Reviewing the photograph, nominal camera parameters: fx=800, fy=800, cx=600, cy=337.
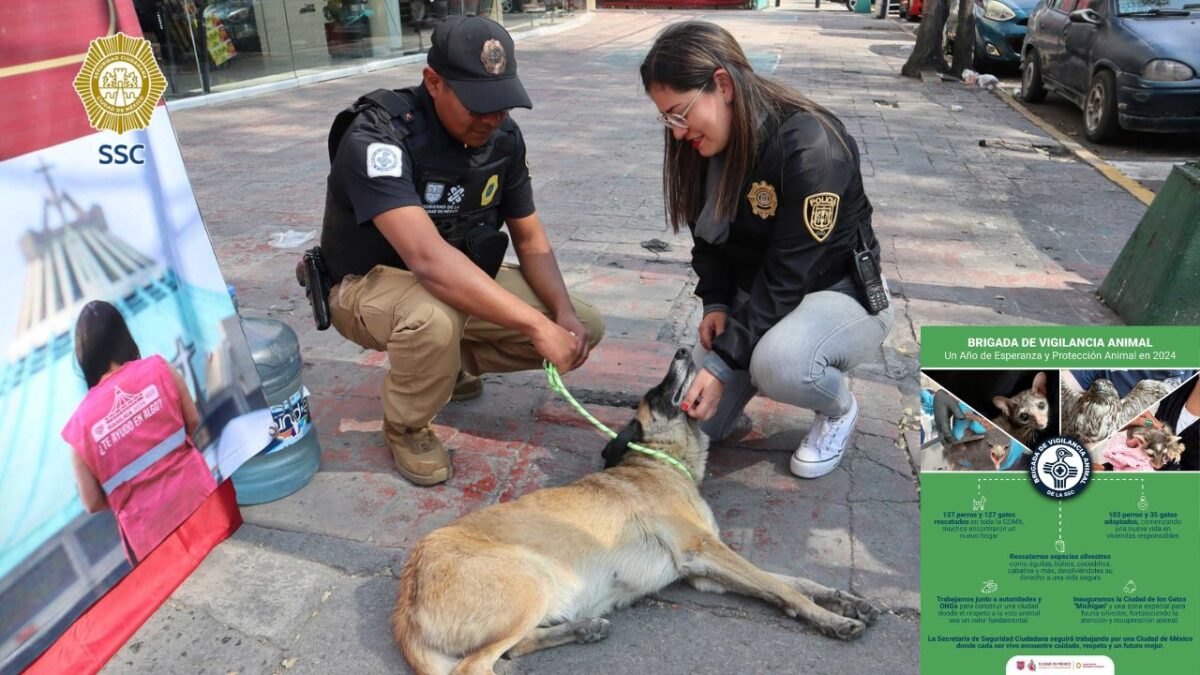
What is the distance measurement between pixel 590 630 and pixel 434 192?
5.57ft

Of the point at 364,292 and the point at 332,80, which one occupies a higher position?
the point at 364,292

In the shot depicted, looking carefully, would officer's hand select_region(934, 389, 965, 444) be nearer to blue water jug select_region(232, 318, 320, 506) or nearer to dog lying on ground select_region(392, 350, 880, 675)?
dog lying on ground select_region(392, 350, 880, 675)

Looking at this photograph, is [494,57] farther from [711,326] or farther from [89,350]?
[89,350]

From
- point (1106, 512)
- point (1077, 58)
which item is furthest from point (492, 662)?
point (1077, 58)

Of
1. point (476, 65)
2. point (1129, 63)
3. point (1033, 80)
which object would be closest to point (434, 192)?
point (476, 65)

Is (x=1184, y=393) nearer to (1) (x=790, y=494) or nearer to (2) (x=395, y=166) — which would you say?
(1) (x=790, y=494)

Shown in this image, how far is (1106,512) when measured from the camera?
1.69 m

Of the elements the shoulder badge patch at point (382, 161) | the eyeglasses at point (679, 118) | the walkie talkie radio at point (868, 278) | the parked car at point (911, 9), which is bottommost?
the parked car at point (911, 9)

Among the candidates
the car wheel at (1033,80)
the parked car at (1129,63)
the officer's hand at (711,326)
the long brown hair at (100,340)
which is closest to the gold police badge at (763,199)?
the officer's hand at (711,326)

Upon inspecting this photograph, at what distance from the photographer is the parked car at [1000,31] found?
13539 millimetres

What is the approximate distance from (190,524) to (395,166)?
1421 millimetres

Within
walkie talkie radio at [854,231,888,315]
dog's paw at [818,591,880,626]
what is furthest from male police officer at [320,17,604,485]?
dog's paw at [818,591,880,626]

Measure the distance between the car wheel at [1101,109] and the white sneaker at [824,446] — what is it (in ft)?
24.8

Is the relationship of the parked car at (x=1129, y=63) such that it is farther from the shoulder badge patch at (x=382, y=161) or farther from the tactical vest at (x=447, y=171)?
the shoulder badge patch at (x=382, y=161)
